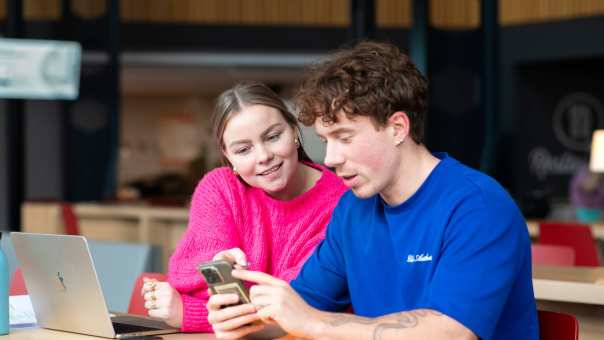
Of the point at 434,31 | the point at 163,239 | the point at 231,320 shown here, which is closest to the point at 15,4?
the point at 163,239

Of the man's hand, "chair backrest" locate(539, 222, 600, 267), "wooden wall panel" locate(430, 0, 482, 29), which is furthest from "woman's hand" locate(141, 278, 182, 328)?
"wooden wall panel" locate(430, 0, 482, 29)

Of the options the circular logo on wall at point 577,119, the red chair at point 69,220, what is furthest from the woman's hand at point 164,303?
the circular logo on wall at point 577,119

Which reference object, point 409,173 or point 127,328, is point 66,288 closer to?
point 127,328

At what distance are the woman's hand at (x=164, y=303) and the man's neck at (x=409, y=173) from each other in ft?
2.33

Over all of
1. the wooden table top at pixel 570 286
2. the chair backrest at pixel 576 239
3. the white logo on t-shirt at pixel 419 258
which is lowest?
the chair backrest at pixel 576 239

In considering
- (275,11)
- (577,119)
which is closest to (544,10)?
(577,119)

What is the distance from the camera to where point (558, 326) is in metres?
2.20

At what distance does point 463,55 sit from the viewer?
8.30 m

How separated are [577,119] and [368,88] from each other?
11525 millimetres

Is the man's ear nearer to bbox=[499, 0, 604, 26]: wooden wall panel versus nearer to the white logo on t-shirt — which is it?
the white logo on t-shirt

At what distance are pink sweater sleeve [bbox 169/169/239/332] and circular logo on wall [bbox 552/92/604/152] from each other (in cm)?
1091

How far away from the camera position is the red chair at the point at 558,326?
2.17 m

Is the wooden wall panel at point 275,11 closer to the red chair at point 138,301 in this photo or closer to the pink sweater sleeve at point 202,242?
the red chair at point 138,301

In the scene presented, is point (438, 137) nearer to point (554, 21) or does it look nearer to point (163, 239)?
point (163, 239)
